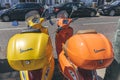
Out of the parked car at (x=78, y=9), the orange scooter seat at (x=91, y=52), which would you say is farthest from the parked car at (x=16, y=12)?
the orange scooter seat at (x=91, y=52)

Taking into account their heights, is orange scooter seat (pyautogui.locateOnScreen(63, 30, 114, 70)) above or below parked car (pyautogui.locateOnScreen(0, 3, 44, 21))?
above

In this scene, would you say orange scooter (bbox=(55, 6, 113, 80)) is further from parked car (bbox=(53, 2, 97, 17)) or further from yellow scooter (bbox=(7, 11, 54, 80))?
parked car (bbox=(53, 2, 97, 17))

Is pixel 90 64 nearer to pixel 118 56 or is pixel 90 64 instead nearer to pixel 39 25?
pixel 118 56

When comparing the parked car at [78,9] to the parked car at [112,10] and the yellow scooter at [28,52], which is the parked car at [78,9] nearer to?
the parked car at [112,10]

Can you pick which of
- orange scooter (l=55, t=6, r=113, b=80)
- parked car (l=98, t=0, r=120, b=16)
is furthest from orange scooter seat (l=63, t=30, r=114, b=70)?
parked car (l=98, t=0, r=120, b=16)

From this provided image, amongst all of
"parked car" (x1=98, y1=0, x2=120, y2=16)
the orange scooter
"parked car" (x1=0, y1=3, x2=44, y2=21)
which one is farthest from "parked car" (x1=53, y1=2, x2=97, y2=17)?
the orange scooter

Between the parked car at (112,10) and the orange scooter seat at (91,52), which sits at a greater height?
the orange scooter seat at (91,52)

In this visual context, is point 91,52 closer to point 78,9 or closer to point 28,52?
point 28,52

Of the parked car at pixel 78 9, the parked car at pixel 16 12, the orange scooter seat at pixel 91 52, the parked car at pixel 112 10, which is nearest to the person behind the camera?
the orange scooter seat at pixel 91 52

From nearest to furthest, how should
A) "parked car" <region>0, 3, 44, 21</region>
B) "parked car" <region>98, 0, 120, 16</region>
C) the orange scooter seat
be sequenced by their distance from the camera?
the orange scooter seat
"parked car" <region>0, 3, 44, 21</region>
"parked car" <region>98, 0, 120, 16</region>

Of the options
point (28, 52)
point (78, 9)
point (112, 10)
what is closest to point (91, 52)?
point (28, 52)

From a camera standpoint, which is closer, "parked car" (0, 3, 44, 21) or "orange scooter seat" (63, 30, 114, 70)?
"orange scooter seat" (63, 30, 114, 70)

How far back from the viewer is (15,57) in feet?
11.0

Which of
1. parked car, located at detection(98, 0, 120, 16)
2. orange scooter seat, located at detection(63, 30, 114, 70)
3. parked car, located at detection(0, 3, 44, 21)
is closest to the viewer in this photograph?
orange scooter seat, located at detection(63, 30, 114, 70)
